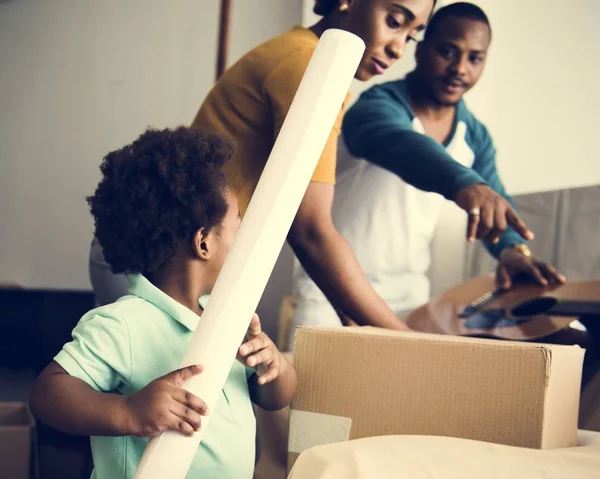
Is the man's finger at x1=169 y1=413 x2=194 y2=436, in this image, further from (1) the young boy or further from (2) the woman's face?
(2) the woman's face

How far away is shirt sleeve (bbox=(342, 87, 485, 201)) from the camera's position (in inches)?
54.5

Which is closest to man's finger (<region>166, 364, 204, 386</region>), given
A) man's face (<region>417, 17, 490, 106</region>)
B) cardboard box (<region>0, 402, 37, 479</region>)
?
cardboard box (<region>0, 402, 37, 479</region>)

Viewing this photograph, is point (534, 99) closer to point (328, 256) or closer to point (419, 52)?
point (419, 52)

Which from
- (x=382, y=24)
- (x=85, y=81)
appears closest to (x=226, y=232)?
(x=382, y=24)

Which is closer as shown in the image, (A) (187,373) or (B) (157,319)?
(A) (187,373)

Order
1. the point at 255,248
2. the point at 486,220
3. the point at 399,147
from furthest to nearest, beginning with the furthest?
the point at 399,147 → the point at 486,220 → the point at 255,248

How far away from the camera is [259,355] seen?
61 centimetres

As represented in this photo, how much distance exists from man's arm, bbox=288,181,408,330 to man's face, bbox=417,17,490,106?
65 cm

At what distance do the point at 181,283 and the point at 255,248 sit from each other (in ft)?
0.77

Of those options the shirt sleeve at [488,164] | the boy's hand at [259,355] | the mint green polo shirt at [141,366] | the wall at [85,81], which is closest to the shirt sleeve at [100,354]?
the mint green polo shirt at [141,366]

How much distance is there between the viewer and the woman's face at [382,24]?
1.12 metres

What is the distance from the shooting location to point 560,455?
470 mm

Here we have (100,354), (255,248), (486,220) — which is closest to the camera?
(255,248)

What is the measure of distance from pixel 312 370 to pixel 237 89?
1.60 ft
